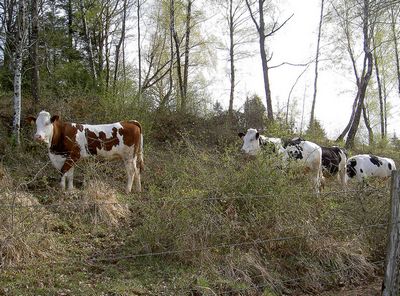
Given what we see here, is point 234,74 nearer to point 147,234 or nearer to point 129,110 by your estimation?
point 129,110

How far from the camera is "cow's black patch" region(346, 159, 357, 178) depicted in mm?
12625

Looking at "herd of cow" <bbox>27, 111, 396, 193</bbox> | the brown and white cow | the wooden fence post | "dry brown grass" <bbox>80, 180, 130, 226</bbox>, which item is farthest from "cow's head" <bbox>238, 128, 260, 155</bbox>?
the wooden fence post

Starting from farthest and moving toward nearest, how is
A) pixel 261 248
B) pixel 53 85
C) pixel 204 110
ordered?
pixel 204 110 < pixel 53 85 < pixel 261 248

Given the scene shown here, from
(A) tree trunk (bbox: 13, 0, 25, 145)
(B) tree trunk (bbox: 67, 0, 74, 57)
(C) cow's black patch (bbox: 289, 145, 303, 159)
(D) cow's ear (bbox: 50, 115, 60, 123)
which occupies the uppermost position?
(B) tree trunk (bbox: 67, 0, 74, 57)

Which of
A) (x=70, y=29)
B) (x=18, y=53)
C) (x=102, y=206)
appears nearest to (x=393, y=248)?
(x=102, y=206)

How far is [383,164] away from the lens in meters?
13.0

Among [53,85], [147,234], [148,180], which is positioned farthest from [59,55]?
[147,234]

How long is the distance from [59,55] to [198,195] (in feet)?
48.5

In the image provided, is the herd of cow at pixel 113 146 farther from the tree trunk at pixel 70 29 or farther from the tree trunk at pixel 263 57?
the tree trunk at pixel 70 29

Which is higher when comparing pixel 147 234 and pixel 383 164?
pixel 383 164

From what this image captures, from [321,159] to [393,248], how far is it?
Result: 618cm

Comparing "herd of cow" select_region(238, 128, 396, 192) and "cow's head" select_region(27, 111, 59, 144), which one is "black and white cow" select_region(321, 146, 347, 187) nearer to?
"herd of cow" select_region(238, 128, 396, 192)

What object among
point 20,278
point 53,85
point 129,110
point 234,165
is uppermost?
point 53,85

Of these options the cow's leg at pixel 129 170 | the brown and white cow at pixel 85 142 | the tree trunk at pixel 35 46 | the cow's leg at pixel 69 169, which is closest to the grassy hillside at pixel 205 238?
the cow's leg at pixel 69 169
